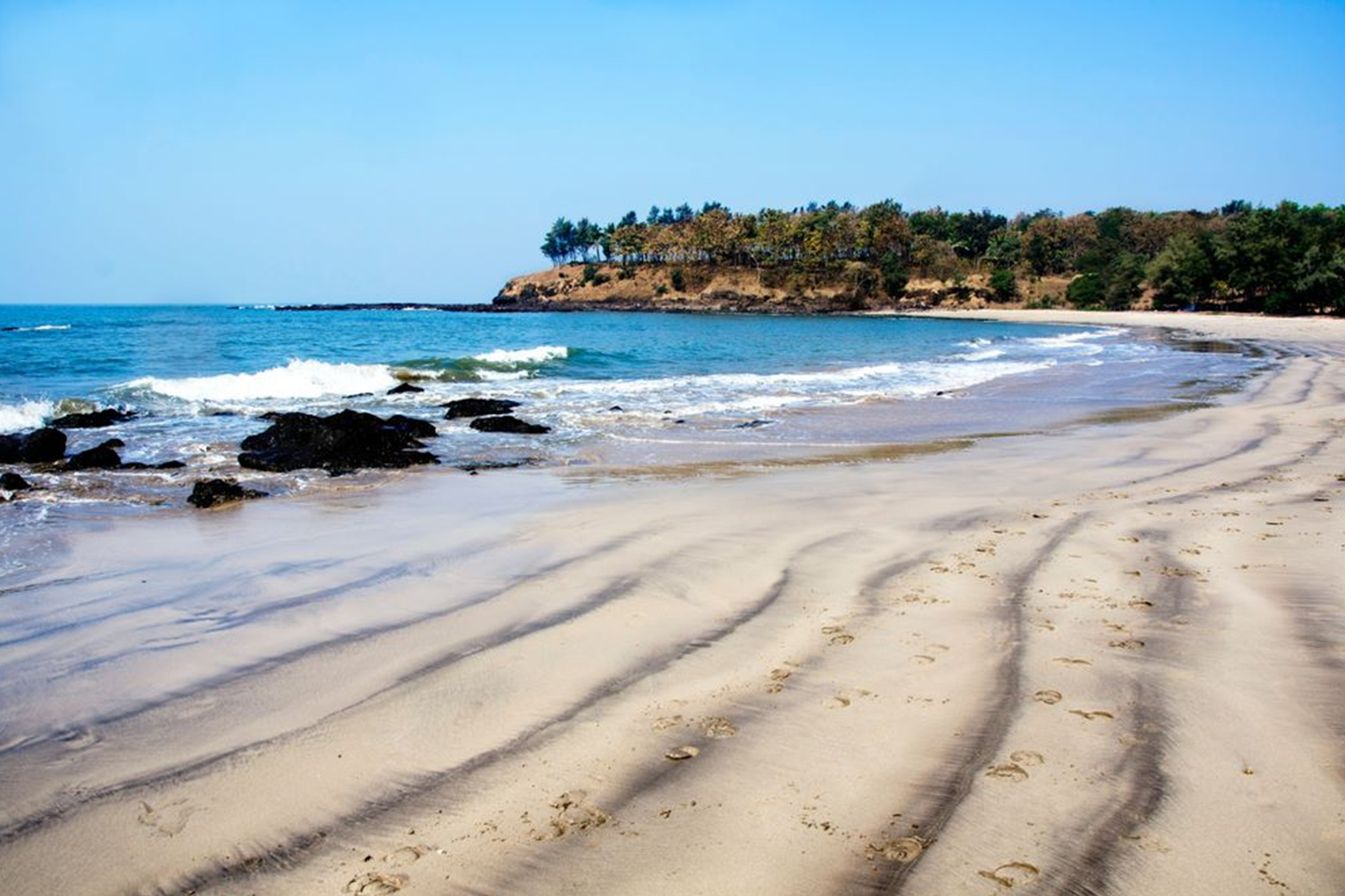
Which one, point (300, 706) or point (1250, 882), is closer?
point (1250, 882)

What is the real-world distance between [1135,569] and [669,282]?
13118cm

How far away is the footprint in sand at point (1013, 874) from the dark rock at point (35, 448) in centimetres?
1286

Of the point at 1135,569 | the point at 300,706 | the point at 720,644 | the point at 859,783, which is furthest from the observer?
the point at 1135,569

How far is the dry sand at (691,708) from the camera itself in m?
2.62


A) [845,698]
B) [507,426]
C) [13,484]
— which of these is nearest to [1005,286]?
[507,426]

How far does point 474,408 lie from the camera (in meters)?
16.8

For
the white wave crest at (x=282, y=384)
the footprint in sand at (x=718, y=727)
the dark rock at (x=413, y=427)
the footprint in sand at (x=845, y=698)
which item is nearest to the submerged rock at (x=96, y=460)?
the dark rock at (x=413, y=427)

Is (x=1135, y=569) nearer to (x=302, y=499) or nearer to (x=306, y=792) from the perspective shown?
(x=306, y=792)

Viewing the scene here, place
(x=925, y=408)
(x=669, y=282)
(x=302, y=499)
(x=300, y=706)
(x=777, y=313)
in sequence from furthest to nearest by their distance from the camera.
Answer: (x=669, y=282) → (x=777, y=313) → (x=925, y=408) → (x=302, y=499) → (x=300, y=706)

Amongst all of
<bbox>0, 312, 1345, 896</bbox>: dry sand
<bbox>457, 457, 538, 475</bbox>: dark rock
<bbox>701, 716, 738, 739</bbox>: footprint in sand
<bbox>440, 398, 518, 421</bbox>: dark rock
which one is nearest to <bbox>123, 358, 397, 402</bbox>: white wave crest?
<bbox>440, 398, 518, 421</bbox>: dark rock

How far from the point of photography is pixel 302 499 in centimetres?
893

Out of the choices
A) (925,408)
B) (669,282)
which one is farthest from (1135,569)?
(669,282)

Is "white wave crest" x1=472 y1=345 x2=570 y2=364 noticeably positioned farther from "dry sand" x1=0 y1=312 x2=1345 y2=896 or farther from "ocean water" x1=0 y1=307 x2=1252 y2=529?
"dry sand" x1=0 y1=312 x2=1345 y2=896

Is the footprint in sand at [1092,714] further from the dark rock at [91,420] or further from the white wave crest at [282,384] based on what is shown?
the white wave crest at [282,384]
